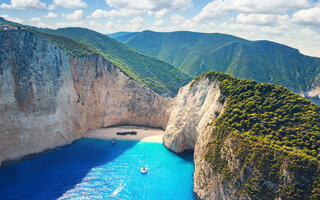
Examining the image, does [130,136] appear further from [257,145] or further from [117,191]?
[257,145]

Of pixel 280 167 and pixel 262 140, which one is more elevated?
pixel 262 140

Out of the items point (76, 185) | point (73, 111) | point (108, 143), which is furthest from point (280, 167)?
point (73, 111)

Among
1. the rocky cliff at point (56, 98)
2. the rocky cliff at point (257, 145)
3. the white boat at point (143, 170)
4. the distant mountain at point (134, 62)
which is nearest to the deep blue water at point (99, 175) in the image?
the white boat at point (143, 170)

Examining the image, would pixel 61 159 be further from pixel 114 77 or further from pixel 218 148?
pixel 218 148

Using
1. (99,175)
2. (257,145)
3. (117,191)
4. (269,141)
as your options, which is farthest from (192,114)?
(99,175)

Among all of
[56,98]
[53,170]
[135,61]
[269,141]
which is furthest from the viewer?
[135,61]

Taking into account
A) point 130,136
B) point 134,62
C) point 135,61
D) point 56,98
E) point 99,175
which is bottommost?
point 99,175

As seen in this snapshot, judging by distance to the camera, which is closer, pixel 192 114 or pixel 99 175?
pixel 99 175
